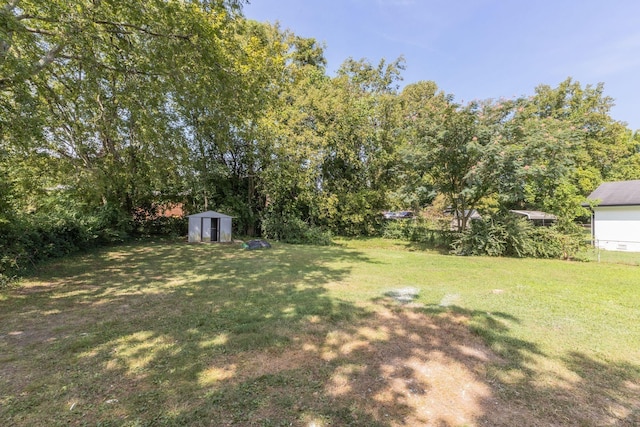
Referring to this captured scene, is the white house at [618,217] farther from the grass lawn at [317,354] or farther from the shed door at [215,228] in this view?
the shed door at [215,228]

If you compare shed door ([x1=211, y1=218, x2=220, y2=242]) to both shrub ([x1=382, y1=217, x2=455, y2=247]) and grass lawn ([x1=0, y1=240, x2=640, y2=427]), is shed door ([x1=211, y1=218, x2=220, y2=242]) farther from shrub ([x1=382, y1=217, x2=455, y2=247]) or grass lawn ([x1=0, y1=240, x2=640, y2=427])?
shrub ([x1=382, y1=217, x2=455, y2=247])

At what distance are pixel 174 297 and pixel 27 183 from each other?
21.8 ft

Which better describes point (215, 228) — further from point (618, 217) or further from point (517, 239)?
point (618, 217)

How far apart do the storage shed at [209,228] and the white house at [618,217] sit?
17.2 metres

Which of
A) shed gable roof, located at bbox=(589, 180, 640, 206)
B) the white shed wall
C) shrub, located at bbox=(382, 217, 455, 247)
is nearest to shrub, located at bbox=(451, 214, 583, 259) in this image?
shrub, located at bbox=(382, 217, 455, 247)

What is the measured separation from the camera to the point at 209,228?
1323 centimetres

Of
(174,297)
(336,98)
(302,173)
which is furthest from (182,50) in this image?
(336,98)

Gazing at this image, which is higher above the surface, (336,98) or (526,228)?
(336,98)

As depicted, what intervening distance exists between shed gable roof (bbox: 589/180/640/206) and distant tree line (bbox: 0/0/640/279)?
2.88 ft

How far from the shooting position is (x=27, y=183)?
7969mm

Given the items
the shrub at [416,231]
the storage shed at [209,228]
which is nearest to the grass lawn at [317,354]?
the storage shed at [209,228]

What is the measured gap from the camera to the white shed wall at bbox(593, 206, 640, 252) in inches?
565

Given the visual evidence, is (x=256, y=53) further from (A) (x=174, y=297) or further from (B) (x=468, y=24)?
(A) (x=174, y=297)

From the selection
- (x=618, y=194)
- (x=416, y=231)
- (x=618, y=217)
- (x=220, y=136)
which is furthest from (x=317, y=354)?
(x=618, y=194)
